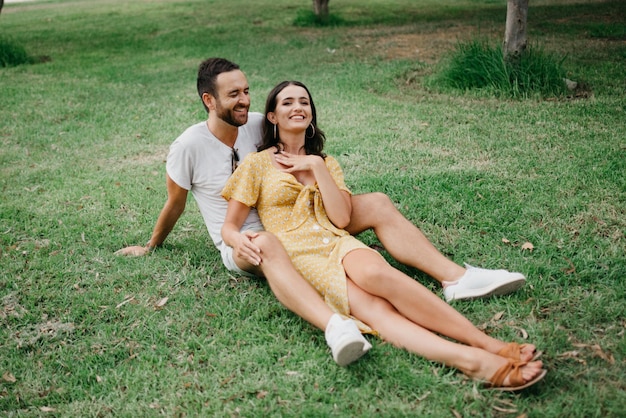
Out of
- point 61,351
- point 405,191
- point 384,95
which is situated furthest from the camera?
point 384,95

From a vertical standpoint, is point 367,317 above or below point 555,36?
below

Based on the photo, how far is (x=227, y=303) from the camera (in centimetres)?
383

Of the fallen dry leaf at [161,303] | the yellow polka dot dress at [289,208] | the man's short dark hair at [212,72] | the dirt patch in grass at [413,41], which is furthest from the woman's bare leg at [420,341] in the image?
the dirt patch in grass at [413,41]

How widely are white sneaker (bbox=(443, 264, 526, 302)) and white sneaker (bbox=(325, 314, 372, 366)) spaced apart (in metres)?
0.85

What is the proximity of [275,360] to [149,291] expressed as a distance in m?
1.30

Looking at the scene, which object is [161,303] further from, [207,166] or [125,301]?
[207,166]

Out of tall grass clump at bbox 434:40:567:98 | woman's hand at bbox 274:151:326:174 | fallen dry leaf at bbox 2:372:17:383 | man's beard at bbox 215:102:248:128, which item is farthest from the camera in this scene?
tall grass clump at bbox 434:40:567:98

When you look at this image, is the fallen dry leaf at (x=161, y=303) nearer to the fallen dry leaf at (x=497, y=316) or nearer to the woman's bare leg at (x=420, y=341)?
the woman's bare leg at (x=420, y=341)

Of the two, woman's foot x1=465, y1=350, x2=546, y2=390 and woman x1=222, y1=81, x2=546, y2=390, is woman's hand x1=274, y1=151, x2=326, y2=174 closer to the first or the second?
woman x1=222, y1=81, x2=546, y2=390

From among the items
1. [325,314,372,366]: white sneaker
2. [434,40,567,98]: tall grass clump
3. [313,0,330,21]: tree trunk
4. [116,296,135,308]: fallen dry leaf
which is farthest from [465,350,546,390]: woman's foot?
[313,0,330,21]: tree trunk

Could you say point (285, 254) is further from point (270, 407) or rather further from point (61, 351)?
point (61, 351)

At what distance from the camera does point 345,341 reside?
2.82 m

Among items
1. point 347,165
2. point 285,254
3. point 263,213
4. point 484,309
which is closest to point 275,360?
point 285,254

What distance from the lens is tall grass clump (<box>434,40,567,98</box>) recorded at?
7621mm
